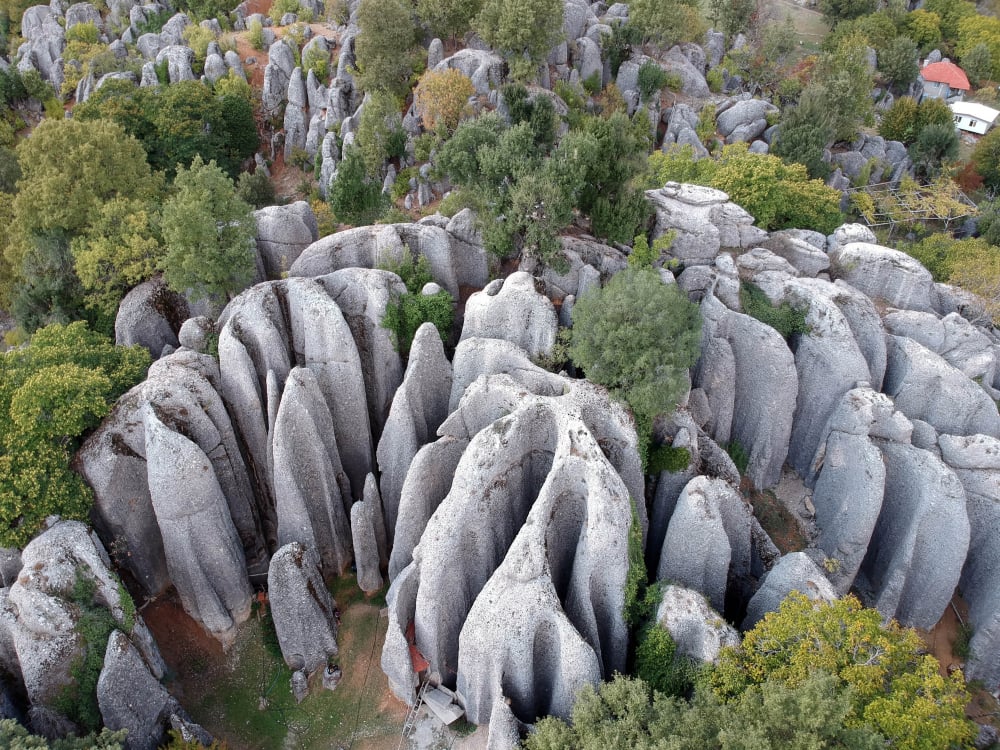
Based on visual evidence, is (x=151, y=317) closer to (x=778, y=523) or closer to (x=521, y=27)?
(x=521, y=27)

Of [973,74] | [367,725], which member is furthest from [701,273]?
[973,74]

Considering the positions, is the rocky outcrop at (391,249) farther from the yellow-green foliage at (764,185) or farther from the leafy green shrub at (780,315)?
the leafy green shrub at (780,315)

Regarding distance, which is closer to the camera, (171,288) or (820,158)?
(171,288)

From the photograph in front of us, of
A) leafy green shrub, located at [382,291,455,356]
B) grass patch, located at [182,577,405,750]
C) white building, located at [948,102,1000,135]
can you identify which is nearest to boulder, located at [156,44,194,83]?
leafy green shrub, located at [382,291,455,356]

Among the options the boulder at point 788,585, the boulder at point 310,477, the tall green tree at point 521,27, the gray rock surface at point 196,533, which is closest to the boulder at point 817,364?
the boulder at point 788,585

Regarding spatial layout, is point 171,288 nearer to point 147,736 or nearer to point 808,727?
point 147,736

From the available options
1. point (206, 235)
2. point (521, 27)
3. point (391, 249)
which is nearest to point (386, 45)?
point (521, 27)
